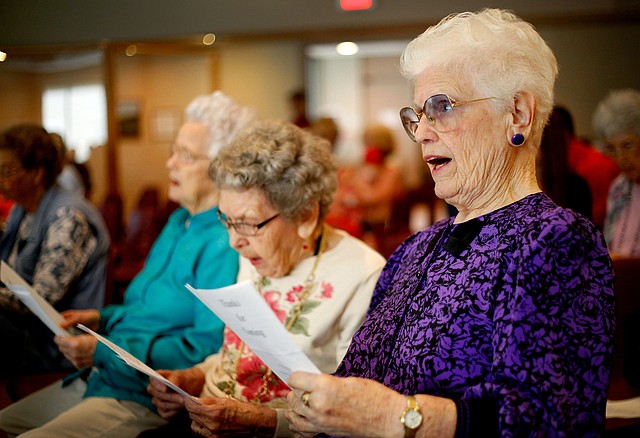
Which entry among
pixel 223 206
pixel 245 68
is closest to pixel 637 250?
pixel 223 206

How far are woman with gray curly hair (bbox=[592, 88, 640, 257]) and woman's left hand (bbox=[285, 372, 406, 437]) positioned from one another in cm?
239

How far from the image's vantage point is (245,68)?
27.7 ft

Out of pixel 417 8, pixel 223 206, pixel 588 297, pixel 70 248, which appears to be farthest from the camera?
pixel 417 8

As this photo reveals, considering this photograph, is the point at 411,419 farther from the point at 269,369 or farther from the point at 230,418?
the point at 269,369

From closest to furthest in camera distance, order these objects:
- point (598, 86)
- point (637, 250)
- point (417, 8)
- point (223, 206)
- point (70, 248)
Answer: point (223, 206) → point (70, 248) → point (637, 250) → point (417, 8) → point (598, 86)

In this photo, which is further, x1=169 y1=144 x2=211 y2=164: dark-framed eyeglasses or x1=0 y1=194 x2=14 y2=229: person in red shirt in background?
x1=0 y1=194 x2=14 y2=229: person in red shirt in background

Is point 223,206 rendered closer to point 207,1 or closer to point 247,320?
point 247,320

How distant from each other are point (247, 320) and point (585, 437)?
2.08 ft

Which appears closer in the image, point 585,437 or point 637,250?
point 585,437

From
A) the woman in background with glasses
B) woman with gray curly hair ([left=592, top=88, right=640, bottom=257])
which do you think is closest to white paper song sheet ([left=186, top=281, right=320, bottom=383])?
the woman in background with glasses

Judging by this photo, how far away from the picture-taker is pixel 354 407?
1.18 meters

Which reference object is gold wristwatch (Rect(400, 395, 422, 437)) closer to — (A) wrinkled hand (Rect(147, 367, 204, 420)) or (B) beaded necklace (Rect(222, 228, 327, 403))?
(B) beaded necklace (Rect(222, 228, 327, 403))

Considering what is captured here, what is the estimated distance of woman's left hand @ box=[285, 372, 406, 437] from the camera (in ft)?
3.85

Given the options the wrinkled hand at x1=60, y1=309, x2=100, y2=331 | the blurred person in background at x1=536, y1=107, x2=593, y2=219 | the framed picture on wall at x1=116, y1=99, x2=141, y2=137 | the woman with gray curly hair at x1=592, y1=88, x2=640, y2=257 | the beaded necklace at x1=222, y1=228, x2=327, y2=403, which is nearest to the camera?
the beaded necklace at x1=222, y1=228, x2=327, y2=403
